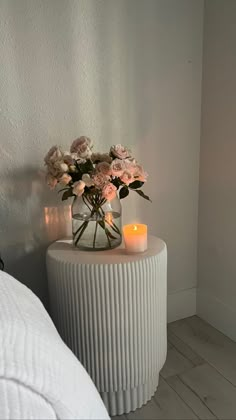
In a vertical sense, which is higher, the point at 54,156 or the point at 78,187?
the point at 54,156

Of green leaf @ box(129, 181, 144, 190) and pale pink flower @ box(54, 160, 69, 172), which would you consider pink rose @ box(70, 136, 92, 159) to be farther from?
green leaf @ box(129, 181, 144, 190)

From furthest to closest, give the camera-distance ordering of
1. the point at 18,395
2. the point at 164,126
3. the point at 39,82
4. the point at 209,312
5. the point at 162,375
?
the point at 209,312 < the point at 164,126 < the point at 162,375 < the point at 39,82 < the point at 18,395

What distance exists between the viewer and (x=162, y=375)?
159cm

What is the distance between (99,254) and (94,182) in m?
0.25

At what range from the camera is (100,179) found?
1.27 meters

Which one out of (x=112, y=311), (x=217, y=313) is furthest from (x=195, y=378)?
(x=112, y=311)

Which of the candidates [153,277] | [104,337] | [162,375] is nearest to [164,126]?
[153,277]

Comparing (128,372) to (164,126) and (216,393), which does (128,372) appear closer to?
(216,393)

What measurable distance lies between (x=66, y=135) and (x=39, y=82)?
22 cm

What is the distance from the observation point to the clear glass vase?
4.53 feet

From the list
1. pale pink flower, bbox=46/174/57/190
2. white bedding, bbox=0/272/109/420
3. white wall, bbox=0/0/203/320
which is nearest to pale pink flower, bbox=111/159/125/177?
pale pink flower, bbox=46/174/57/190

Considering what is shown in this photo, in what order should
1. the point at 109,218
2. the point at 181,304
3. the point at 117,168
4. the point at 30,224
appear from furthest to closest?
the point at 181,304
the point at 30,224
the point at 109,218
the point at 117,168

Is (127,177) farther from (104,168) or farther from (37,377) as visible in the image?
(37,377)

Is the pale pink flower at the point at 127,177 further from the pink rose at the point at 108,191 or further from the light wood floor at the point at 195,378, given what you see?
the light wood floor at the point at 195,378
